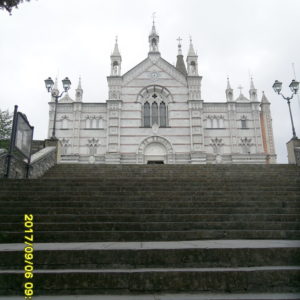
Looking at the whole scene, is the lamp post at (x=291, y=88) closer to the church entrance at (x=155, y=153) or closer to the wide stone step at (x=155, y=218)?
the wide stone step at (x=155, y=218)

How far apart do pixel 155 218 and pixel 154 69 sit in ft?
89.8

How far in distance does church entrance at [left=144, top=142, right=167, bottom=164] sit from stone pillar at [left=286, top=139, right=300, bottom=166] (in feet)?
49.9

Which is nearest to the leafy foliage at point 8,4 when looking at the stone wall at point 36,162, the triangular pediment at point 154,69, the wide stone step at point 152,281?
the stone wall at point 36,162

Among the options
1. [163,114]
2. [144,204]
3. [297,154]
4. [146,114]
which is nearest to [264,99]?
[163,114]

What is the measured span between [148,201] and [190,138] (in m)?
22.2

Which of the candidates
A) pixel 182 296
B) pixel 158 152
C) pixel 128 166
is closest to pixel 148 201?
pixel 182 296

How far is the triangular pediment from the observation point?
31.5 meters

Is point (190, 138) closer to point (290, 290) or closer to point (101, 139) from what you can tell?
point (101, 139)

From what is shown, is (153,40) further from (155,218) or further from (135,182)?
(155,218)

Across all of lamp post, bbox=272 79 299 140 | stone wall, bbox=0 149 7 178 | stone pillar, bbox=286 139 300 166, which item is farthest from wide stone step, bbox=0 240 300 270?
lamp post, bbox=272 79 299 140

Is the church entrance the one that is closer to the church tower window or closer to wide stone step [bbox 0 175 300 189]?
the church tower window

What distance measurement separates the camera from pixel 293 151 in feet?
47.8

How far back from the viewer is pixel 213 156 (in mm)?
29266

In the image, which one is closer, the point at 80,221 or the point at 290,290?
the point at 290,290
